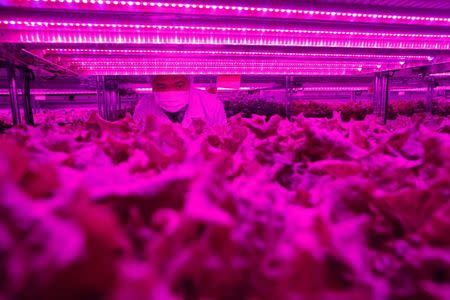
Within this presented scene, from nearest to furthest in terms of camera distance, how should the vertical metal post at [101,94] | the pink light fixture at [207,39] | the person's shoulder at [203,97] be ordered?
the pink light fixture at [207,39], the person's shoulder at [203,97], the vertical metal post at [101,94]

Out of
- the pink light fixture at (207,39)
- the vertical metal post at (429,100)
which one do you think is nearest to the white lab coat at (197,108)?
the pink light fixture at (207,39)

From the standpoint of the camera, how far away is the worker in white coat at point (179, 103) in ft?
13.4

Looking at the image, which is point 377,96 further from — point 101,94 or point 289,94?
point 101,94

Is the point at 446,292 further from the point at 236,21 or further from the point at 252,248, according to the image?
the point at 236,21

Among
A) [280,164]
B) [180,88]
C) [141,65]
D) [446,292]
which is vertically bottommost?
[446,292]

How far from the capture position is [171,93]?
4066 millimetres

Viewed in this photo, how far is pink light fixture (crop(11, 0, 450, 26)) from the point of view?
76.7 inches

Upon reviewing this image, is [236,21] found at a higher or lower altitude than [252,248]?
higher

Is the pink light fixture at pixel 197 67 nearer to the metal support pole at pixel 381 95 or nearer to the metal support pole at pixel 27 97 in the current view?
the metal support pole at pixel 27 97

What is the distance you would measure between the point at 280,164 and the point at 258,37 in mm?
1974

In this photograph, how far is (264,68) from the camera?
4688mm

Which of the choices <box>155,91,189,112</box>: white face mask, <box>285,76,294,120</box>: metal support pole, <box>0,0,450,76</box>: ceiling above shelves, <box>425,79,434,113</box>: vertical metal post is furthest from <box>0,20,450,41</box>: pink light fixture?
<box>425,79,434,113</box>: vertical metal post

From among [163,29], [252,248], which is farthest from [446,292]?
[163,29]

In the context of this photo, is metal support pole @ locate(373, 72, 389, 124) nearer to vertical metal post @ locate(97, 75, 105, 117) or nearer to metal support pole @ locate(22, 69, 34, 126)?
vertical metal post @ locate(97, 75, 105, 117)
